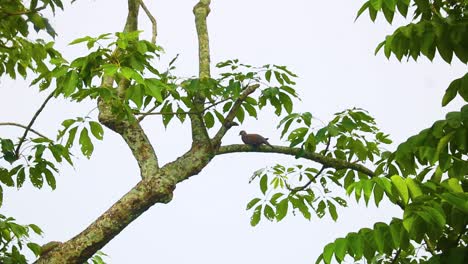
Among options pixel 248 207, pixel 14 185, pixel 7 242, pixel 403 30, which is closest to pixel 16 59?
pixel 14 185

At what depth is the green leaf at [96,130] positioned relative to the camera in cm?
370

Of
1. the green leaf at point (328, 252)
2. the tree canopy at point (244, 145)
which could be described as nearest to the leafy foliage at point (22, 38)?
the tree canopy at point (244, 145)

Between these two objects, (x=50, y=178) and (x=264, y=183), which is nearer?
(x=50, y=178)

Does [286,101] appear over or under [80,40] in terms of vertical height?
over

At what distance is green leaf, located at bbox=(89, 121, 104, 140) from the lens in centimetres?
370

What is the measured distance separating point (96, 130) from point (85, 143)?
115 mm

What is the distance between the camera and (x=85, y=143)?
12.2 feet

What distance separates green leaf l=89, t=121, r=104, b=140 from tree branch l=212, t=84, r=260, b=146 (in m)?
0.90

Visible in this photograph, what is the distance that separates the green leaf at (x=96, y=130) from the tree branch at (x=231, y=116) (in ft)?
2.96

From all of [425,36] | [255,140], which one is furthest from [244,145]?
[425,36]

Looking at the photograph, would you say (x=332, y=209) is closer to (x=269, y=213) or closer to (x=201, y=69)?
(x=269, y=213)

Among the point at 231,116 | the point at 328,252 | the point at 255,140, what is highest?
the point at 231,116

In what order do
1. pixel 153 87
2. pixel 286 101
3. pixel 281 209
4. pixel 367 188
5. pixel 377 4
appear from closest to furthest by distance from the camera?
pixel 367 188
pixel 377 4
pixel 153 87
pixel 286 101
pixel 281 209

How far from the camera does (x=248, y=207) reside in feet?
15.1
